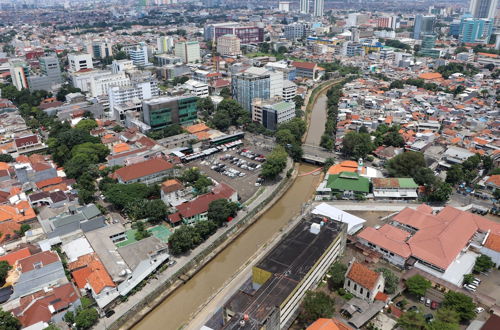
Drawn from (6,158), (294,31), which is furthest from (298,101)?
(294,31)

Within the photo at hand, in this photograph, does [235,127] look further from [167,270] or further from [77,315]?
[77,315]

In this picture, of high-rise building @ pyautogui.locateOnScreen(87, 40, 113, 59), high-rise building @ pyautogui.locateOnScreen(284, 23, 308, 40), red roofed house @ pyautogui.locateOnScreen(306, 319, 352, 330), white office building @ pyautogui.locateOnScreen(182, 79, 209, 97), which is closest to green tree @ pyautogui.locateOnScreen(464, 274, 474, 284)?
red roofed house @ pyautogui.locateOnScreen(306, 319, 352, 330)

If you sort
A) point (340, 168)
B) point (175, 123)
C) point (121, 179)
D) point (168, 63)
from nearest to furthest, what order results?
1. point (121, 179)
2. point (340, 168)
3. point (175, 123)
4. point (168, 63)

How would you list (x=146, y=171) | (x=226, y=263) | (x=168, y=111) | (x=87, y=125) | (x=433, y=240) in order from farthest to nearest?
(x=168, y=111)
(x=87, y=125)
(x=146, y=171)
(x=226, y=263)
(x=433, y=240)

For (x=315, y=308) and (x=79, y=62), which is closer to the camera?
(x=315, y=308)

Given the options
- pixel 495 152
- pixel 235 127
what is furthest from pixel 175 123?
pixel 495 152

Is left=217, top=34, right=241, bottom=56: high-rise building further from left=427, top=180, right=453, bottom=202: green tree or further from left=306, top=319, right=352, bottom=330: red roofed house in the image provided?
left=306, top=319, right=352, bottom=330: red roofed house

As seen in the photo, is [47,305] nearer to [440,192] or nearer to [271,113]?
[440,192]
